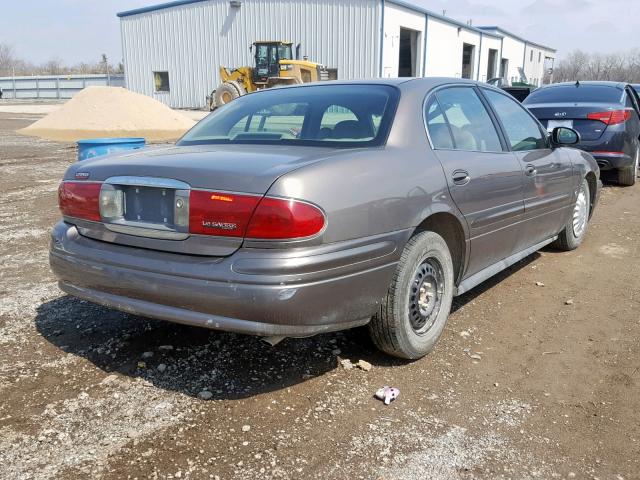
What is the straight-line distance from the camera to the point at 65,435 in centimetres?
254

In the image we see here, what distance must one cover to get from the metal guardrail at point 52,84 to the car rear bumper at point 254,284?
172 ft

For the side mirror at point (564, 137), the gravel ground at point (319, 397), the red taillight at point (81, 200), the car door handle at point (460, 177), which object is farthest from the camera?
the side mirror at point (564, 137)

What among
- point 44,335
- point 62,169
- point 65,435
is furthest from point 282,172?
point 62,169

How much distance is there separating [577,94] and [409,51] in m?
28.2

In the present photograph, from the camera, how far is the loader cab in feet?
89.5

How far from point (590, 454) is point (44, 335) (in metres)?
3.08

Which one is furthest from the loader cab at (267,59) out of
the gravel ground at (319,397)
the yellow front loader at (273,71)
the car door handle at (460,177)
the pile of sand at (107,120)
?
the car door handle at (460,177)

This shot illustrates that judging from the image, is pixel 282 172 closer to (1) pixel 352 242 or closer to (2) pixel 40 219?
(1) pixel 352 242

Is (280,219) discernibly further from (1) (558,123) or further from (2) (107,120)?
(2) (107,120)

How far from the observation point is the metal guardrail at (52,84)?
53.3m

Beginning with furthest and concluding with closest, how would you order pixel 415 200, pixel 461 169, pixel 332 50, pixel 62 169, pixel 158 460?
1. pixel 332 50
2. pixel 62 169
3. pixel 461 169
4. pixel 415 200
5. pixel 158 460

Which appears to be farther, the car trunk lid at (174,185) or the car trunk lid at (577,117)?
the car trunk lid at (577,117)

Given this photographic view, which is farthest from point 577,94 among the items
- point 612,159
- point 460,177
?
point 460,177

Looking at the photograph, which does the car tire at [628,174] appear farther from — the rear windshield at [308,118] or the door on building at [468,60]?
the door on building at [468,60]
